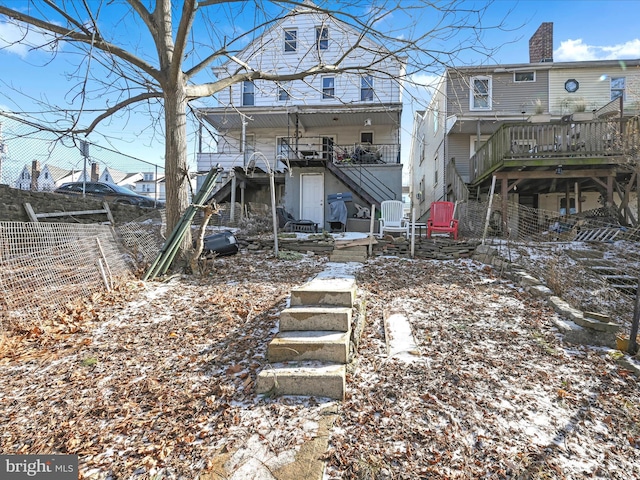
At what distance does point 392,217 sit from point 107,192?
962cm

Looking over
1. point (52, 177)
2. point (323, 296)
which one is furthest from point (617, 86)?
point (52, 177)

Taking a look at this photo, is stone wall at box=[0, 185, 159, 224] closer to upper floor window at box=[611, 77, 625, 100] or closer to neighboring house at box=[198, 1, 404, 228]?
neighboring house at box=[198, 1, 404, 228]

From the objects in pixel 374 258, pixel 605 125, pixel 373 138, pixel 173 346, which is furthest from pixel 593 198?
pixel 173 346

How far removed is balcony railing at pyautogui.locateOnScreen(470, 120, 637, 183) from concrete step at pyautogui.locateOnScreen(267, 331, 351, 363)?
8158 mm

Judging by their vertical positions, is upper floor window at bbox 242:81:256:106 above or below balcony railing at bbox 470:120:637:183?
above

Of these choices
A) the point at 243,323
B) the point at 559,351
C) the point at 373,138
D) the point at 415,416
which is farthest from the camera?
the point at 373,138

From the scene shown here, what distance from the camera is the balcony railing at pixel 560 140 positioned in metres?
8.62

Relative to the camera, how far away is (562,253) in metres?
6.79

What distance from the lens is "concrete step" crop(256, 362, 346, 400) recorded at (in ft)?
8.21

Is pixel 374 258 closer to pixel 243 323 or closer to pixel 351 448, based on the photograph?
pixel 243 323

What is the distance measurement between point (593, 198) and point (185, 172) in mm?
15342

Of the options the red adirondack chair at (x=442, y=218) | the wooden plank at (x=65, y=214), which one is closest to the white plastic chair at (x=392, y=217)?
the red adirondack chair at (x=442, y=218)

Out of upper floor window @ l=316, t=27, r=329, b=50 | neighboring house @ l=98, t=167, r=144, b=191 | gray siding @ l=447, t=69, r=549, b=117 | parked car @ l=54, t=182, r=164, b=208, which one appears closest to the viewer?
upper floor window @ l=316, t=27, r=329, b=50

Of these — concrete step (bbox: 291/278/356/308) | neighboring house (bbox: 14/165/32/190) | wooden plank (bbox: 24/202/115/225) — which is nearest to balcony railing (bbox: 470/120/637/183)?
concrete step (bbox: 291/278/356/308)
